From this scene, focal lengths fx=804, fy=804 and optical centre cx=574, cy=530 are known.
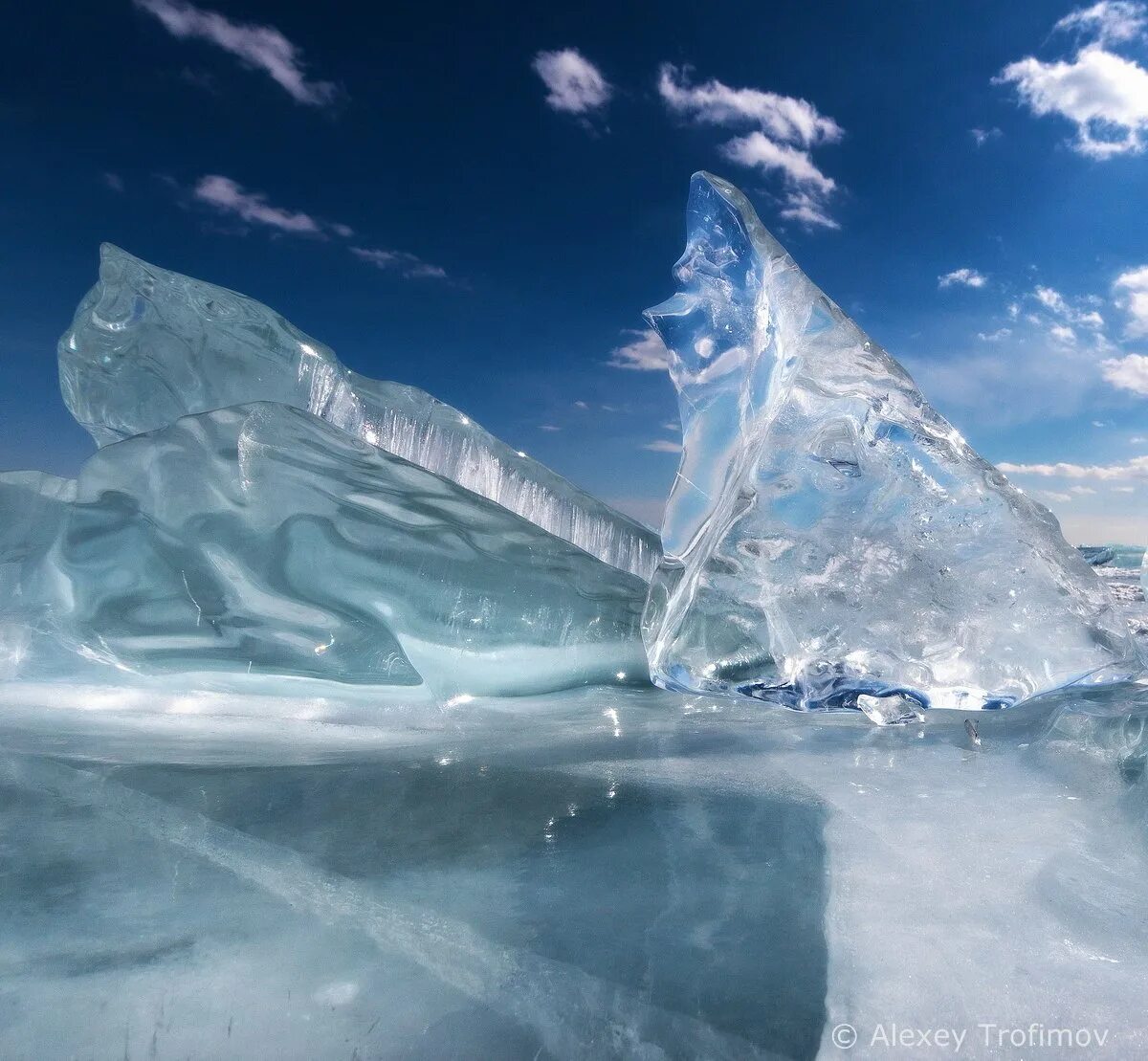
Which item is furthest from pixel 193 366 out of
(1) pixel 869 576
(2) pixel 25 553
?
(1) pixel 869 576

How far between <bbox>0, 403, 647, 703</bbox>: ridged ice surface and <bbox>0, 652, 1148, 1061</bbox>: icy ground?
0.38 m

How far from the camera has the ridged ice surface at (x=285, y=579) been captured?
2.16 m

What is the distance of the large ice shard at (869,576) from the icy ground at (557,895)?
0.57 ft

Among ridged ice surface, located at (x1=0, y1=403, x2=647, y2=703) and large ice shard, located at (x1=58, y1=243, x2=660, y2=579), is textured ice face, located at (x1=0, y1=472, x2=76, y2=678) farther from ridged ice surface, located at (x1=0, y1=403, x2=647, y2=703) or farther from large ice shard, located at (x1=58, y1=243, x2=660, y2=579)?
large ice shard, located at (x1=58, y1=243, x2=660, y2=579)

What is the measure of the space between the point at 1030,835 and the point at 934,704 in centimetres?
57

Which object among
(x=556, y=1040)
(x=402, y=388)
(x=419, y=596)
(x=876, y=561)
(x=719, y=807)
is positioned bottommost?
(x=556, y=1040)

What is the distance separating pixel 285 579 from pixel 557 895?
54.0 inches

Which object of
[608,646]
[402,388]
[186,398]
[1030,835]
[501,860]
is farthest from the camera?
[402,388]

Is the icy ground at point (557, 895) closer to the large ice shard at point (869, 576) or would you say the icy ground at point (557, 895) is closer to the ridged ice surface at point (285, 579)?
the large ice shard at point (869, 576)

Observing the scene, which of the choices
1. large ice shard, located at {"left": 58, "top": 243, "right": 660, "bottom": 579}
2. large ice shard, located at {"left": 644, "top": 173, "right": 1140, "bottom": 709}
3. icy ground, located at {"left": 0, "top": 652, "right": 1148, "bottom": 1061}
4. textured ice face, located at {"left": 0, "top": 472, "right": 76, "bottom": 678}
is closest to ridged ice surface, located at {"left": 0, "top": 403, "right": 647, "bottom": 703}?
textured ice face, located at {"left": 0, "top": 472, "right": 76, "bottom": 678}

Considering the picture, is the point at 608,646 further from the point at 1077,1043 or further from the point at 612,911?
the point at 1077,1043

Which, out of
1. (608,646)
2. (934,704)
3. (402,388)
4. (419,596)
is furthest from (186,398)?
(934,704)

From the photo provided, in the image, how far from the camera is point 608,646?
7.57ft

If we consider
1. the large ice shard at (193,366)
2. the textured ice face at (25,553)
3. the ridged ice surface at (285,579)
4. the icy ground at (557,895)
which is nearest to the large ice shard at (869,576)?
the icy ground at (557,895)
